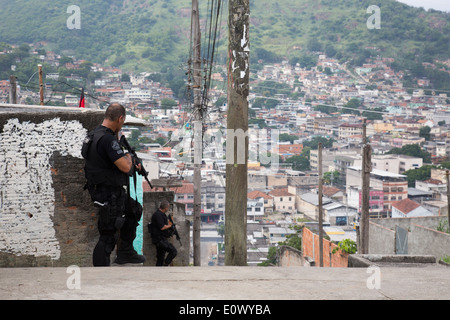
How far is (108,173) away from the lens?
4.25 metres

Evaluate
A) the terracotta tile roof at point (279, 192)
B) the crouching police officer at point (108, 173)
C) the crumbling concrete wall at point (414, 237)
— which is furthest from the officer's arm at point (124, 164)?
the terracotta tile roof at point (279, 192)

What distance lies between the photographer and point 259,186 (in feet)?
174

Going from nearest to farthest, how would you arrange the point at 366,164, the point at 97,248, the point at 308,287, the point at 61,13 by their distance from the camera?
the point at 308,287 < the point at 97,248 < the point at 366,164 < the point at 61,13

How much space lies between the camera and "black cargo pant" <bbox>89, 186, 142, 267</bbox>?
432cm

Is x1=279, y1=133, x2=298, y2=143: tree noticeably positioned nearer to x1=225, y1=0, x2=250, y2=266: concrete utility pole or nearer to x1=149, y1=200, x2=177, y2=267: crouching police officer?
x1=149, y1=200, x2=177, y2=267: crouching police officer

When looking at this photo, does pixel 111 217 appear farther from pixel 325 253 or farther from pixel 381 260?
pixel 325 253

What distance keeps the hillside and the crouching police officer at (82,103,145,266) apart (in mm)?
53290

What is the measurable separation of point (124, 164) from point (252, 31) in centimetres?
9936

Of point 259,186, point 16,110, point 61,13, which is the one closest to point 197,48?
point 16,110

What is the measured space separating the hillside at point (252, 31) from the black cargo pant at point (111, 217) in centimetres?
5316

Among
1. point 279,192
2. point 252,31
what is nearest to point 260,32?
point 252,31

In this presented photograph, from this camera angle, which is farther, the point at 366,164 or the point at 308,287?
the point at 366,164

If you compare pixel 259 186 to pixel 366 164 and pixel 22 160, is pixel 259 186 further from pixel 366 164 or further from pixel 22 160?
pixel 22 160

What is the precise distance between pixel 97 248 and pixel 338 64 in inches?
3891
